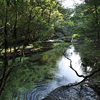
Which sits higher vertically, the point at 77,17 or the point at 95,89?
the point at 77,17

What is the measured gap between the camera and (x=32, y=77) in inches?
327

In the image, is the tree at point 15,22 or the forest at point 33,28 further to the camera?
the forest at point 33,28

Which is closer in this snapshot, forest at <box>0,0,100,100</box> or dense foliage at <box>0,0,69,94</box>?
dense foliage at <box>0,0,69,94</box>

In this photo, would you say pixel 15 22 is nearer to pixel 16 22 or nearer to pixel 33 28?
pixel 16 22

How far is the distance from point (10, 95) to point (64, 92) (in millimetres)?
3829

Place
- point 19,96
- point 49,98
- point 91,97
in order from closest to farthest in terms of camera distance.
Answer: point 91,97 < point 49,98 < point 19,96

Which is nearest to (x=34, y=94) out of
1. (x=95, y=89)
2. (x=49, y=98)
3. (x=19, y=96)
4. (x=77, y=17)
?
(x=19, y=96)

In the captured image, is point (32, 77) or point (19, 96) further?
point (32, 77)

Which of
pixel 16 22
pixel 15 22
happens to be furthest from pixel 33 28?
pixel 15 22

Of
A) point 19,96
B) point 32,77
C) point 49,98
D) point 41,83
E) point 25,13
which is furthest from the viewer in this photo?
point 32,77

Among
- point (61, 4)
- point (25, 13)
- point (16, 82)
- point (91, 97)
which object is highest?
point (61, 4)

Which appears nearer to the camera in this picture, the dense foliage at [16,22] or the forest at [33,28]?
the dense foliage at [16,22]

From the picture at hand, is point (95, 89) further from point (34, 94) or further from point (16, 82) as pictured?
point (16, 82)

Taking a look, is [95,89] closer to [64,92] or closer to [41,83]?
[64,92]
